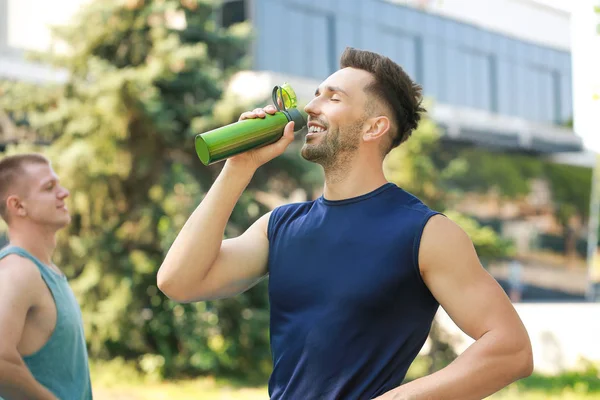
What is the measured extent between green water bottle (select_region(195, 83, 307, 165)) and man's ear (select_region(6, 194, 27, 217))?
1.26 m

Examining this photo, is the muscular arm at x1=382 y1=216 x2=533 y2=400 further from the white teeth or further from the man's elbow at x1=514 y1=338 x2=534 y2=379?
the white teeth

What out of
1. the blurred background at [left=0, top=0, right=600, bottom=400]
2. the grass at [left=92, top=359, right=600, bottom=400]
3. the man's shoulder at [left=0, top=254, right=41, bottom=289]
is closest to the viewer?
the man's shoulder at [left=0, top=254, right=41, bottom=289]

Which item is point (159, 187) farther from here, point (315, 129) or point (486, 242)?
point (315, 129)

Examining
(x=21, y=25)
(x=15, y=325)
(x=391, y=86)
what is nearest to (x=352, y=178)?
(x=391, y=86)

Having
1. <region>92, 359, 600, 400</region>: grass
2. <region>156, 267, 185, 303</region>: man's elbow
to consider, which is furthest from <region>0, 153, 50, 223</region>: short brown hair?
<region>92, 359, 600, 400</region>: grass

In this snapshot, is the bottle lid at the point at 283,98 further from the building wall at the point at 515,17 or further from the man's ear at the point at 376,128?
the building wall at the point at 515,17

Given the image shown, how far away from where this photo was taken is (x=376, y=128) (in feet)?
7.11

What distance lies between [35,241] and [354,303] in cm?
160

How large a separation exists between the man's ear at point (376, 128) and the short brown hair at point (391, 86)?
2.1 inches

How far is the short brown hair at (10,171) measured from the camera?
313cm

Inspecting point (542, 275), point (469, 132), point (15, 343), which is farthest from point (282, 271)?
point (542, 275)

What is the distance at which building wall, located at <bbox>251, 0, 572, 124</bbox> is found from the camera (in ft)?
92.9

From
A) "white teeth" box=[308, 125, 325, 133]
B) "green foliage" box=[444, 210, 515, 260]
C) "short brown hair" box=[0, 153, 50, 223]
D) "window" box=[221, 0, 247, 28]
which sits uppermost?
"window" box=[221, 0, 247, 28]

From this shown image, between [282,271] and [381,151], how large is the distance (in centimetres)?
42
